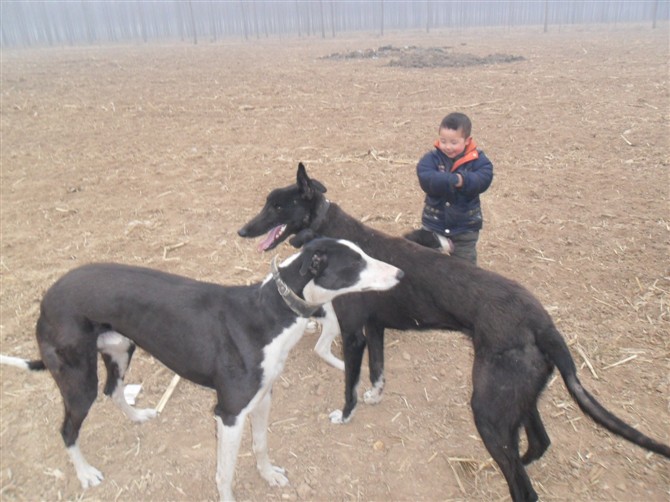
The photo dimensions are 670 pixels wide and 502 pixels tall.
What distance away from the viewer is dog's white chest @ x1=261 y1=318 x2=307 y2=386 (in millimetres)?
3174

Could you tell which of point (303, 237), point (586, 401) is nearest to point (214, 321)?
point (303, 237)

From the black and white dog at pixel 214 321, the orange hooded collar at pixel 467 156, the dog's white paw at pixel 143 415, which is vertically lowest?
the dog's white paw at pixel 143 415

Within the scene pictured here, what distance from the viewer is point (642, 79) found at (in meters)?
15.8

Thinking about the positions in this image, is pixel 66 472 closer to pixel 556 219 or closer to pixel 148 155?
pixel 556 219

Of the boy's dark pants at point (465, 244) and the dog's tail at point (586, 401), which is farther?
the boy's dark pants at point (465, 244)

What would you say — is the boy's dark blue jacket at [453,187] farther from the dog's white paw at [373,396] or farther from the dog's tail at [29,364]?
the dog's tail at [29,364]

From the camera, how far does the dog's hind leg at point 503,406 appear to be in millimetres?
2953

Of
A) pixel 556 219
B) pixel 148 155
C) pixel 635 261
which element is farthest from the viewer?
pixel 148 155

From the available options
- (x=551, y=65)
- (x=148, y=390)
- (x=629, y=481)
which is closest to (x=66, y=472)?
(x=148, y=390)

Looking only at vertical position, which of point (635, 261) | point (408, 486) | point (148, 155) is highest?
point (148, 155)

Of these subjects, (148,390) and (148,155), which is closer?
(148,390)

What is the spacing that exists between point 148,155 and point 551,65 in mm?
16806

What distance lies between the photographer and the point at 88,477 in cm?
360

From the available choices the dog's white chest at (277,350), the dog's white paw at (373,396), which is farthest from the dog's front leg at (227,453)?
the dog's white paw at (373,396)
